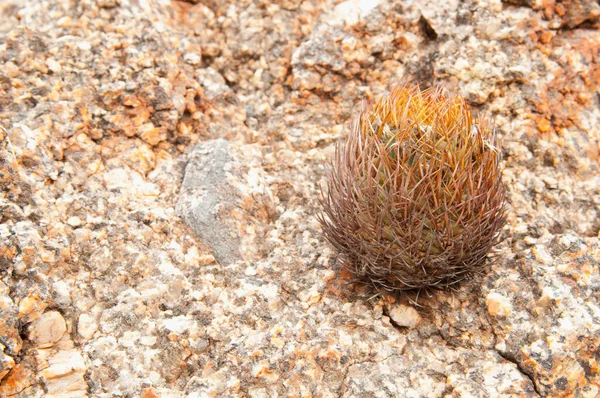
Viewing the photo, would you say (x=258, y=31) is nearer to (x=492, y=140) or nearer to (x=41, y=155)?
(x=41, y=155)

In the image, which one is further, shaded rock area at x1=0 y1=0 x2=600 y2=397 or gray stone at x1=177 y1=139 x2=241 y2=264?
gray stone at x1=177 y1=139 x2=241 y2=264

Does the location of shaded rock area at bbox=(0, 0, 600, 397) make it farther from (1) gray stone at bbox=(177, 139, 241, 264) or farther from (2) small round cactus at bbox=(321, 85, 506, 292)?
(2) small round cactus at bbox=(321, 85, 506, 292)

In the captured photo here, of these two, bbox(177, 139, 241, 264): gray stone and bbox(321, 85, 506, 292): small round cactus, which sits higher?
bbox(321, 85, 506, 292): small round cactus

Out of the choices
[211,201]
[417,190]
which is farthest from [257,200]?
[417,190]

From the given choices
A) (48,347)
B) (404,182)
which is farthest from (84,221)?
(404,182)

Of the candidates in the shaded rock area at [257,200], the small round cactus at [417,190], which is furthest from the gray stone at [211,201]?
the small round cactus at [417,190]

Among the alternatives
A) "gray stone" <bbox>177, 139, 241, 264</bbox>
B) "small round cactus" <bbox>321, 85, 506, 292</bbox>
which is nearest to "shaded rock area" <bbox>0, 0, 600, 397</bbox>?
"gray stone" <bbox>177, 139, 241, 264</bbox>

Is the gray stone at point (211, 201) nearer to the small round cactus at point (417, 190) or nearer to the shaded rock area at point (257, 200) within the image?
the shaded rock area at point (257, 200)
